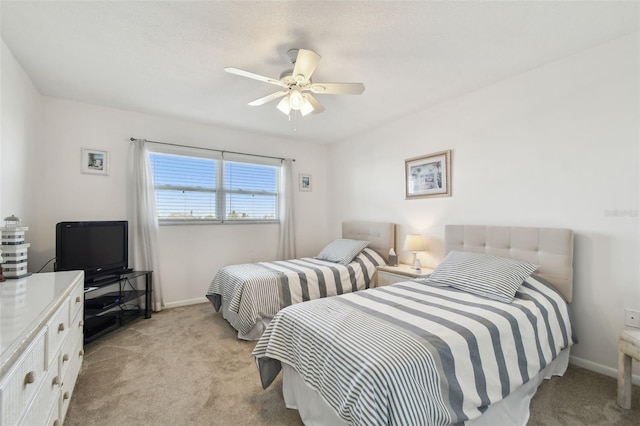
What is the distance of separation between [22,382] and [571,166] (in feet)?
11.4

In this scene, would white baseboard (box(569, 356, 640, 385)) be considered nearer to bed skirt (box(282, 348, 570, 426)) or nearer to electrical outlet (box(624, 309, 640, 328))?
electrical outlet (box(624, 309, 640, 328))

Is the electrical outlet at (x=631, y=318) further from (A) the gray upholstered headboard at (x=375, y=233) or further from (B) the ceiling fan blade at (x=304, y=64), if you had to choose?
(B) the ceiling fan blade at (x=304, y=64)

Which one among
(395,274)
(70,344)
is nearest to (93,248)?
(70,344)

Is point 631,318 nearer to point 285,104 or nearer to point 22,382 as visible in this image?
point 285,104

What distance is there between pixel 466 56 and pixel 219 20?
6.23ft

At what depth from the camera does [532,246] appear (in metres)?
2.40

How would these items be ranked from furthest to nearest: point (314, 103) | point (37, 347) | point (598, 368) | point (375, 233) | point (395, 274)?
point (375, 233), point (395, 274), point (314, 103), point (598, 368), point (37, 347)

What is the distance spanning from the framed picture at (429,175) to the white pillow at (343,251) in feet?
2.98

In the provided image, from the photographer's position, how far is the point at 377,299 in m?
2.03

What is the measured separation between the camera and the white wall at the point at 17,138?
6.96 feet

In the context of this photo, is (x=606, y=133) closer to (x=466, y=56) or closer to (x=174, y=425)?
(x=466, y=56)

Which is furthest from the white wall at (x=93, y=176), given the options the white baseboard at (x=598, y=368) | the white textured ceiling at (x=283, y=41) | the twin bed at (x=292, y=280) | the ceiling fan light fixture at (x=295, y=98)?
the white baseboard at (x=598, y=368)

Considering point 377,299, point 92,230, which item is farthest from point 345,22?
point 92,230

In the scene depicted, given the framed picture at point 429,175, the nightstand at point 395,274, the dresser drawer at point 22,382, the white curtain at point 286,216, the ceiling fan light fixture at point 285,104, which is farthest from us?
the white curtain at point 286,216
